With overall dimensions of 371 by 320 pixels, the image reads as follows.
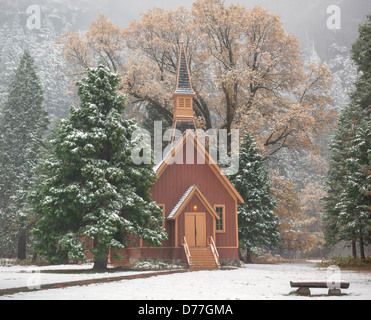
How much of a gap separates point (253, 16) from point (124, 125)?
1667 cm

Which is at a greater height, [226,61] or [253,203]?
[226,61]

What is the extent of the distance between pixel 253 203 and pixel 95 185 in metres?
14.2

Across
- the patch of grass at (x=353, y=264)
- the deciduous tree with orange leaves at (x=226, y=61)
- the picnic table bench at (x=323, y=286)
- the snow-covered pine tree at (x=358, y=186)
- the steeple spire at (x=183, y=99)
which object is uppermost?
the deciduous tree with orange leaves at (x=226, y=61)

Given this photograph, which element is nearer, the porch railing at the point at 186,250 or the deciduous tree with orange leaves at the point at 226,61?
the porch railing at the point at 186,250

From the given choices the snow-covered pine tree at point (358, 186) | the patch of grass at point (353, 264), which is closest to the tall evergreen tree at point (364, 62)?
the snow-covered pine tree at point (358, 186)

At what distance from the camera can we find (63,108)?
79500 millimetres

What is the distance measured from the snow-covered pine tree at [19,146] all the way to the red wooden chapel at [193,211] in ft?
38.9

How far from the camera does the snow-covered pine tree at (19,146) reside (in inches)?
1316

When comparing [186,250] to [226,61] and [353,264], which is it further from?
[226,61]

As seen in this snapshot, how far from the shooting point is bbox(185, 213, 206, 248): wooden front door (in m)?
23.2

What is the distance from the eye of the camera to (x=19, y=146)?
40.2 metres

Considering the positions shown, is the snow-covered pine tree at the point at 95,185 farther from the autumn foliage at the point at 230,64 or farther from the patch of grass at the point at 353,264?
the autumn foliage at the point at 230,64

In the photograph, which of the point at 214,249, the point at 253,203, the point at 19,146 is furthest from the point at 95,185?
the point at 19,146
